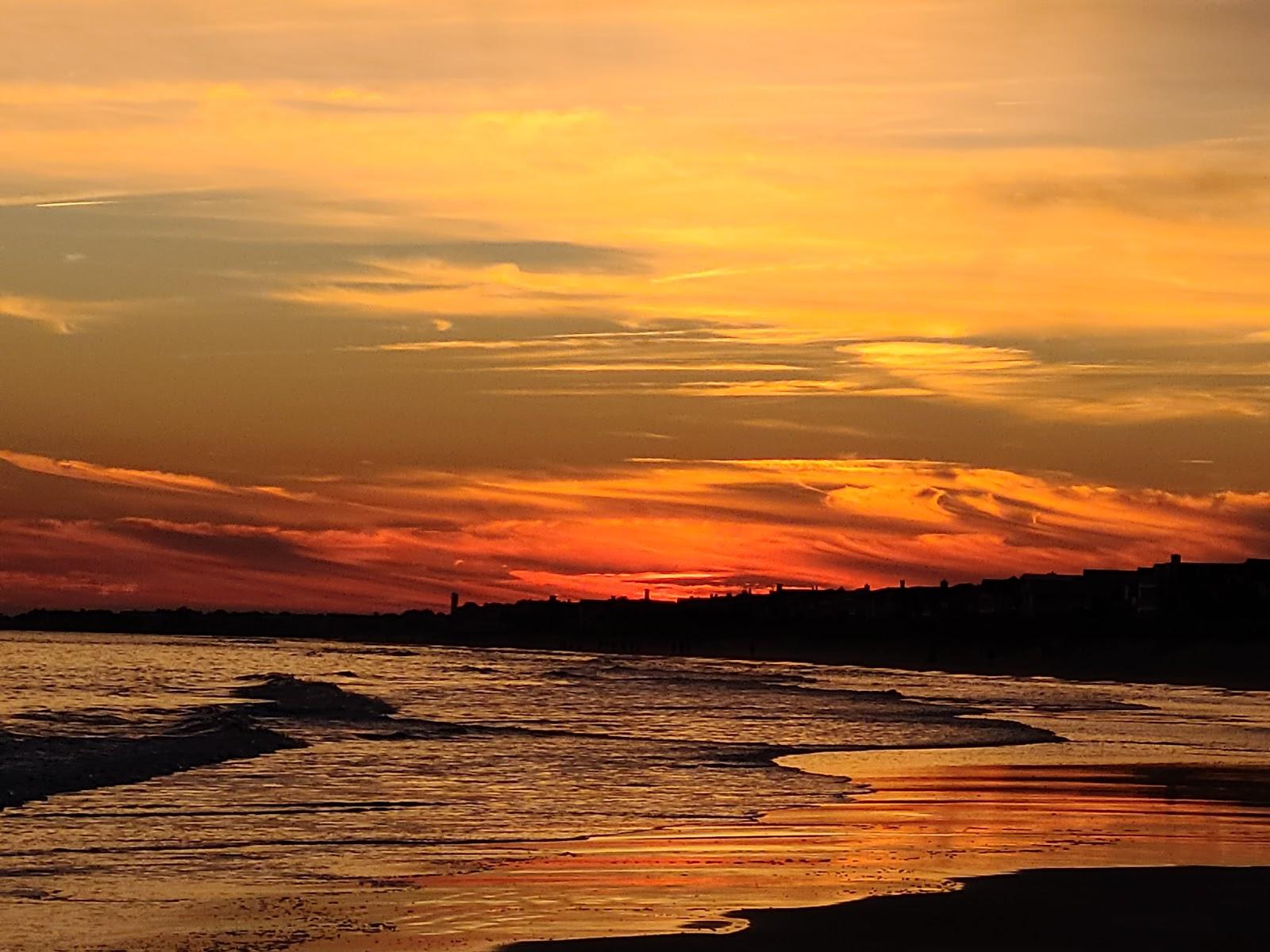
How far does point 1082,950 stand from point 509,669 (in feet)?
259

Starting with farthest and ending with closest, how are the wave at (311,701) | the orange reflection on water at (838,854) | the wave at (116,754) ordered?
1. the wave at (311,701)
2. the wave at (116,754)
3. the orange reflection on water at (838,854)

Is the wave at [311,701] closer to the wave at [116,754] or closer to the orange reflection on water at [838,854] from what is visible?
the wave at [116,754]

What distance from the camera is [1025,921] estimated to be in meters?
13.4

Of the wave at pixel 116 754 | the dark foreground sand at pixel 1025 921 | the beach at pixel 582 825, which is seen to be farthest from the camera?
the wave at pixel 116 754

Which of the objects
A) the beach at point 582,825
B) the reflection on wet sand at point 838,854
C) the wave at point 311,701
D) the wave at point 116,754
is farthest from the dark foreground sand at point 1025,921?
the wave at point 311,701

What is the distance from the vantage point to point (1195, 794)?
2392 cm

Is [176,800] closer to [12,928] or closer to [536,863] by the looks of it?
[536,863]

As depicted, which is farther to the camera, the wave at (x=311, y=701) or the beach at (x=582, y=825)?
the wave at (x=311, y=701)

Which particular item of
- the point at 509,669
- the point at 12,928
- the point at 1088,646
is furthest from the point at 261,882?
the point at 1088,646

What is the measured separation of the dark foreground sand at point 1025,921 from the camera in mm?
12367

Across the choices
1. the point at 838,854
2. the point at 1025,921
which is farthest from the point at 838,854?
the point at 1025,921

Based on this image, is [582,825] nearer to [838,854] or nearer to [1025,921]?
[838,854]

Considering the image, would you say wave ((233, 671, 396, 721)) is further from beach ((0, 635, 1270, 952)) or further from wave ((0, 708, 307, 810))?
wave ((0, 708, 307, 810))

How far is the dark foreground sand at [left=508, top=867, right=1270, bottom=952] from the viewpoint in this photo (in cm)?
1237
